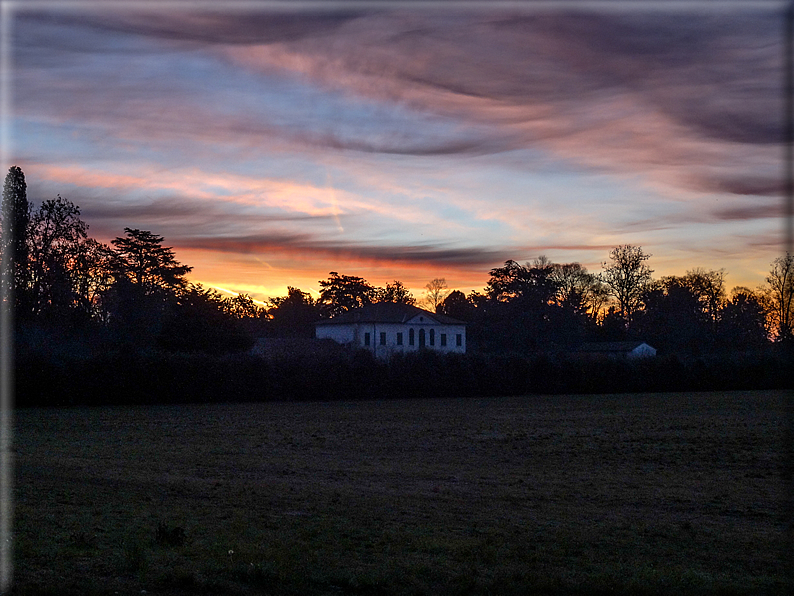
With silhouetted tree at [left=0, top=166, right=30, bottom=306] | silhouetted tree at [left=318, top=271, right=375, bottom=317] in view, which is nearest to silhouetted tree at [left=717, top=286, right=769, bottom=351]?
silhouetted tree at [left=318, top=271, right=375, bottom=317]

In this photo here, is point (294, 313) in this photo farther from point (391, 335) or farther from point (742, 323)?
point (742, 323)

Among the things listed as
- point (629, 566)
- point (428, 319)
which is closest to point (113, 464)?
point (629, 566)

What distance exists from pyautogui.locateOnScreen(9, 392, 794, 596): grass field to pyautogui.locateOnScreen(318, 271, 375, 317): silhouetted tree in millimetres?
66709

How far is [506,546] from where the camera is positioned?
7.86m

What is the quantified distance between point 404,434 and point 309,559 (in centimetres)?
1521

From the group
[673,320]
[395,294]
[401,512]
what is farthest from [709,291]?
[401,512]

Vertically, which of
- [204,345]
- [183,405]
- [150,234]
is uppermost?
[150,234]

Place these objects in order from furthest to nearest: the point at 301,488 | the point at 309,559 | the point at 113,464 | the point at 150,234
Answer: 1. the point at 150,234
2. the point at 113,464
3. the point at 301,488
4. the point at 309,559

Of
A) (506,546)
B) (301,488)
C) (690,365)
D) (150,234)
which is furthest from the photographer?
(150,234)

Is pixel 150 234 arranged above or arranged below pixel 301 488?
above

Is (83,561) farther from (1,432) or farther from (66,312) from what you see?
(66,312)

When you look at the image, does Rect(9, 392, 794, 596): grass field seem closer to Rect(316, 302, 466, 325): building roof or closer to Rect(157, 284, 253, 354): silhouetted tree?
Rect(157, 284, 253, 354): silhouetted tree

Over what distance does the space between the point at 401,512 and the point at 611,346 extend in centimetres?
6519

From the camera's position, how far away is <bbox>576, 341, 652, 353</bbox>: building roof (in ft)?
229
